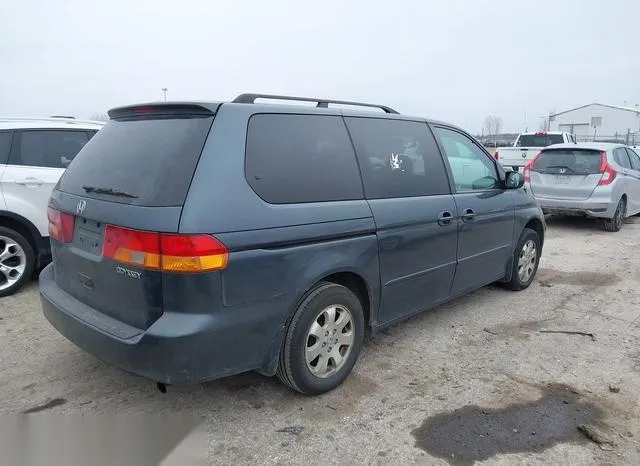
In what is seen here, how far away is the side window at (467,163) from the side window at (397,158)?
7.5 inches

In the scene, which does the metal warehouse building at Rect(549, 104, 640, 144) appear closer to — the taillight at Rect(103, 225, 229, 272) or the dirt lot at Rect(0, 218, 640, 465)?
the dirt lot at Rect(0, 218, 640, 465)

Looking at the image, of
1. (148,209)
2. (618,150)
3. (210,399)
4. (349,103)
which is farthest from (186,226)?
(618,150)

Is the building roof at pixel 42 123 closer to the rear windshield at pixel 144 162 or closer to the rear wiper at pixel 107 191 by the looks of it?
the rear windshield at pixel 144 162

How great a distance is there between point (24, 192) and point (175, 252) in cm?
344

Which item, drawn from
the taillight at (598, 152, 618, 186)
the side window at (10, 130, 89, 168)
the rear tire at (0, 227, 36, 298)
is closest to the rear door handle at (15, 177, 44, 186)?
the side window at (10, 130, 89, 168)

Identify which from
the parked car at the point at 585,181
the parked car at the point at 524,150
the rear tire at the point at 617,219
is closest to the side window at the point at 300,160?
the parked car at the point at 585,181

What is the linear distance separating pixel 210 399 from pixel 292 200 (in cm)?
137

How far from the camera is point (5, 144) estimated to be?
5.08 meters

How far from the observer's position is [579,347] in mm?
4035

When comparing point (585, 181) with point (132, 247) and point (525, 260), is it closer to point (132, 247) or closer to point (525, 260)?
Answer: point (525, 260)

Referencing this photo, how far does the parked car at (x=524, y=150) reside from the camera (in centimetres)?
1605

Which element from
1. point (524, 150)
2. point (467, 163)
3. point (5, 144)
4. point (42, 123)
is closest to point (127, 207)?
point (467, 163)

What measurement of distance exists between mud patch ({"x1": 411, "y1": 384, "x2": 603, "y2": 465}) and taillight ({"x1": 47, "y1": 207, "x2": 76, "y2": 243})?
2312 millimetres

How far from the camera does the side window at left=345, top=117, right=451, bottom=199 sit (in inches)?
137
